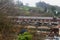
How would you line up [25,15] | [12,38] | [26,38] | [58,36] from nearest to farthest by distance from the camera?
[26,38], [12,38], [58,36], [25,15]

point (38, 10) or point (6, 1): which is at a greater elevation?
point (6, 1)

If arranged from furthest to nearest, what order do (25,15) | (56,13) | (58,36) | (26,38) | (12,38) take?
(56,13) → (25,15) → (58,36) → (12,38) → (26,38)

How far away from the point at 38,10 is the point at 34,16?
2.58 feet

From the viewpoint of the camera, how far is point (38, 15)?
248 inches

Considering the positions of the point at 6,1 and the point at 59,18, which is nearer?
the point at 6,1

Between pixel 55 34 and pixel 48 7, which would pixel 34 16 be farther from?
pixel 55 34

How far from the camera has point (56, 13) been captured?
22.0 feet

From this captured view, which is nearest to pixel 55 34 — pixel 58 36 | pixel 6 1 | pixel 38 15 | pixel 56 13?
pixel 58 36

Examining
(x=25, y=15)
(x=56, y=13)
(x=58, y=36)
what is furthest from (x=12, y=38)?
(x=56, y=13)

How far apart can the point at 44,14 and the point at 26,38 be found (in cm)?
325

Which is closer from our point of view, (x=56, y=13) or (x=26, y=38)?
(x=26, y=38)

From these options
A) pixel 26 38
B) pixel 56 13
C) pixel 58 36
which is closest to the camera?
pixel 26 38

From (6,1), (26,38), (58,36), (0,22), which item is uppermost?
(6,1)

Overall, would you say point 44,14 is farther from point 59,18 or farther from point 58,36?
point 58,36
